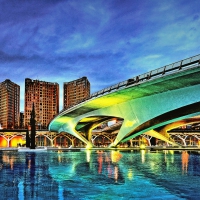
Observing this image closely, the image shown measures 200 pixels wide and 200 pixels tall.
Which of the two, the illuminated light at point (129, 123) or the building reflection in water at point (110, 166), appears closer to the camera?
the building reflection in water at point (110, 166)

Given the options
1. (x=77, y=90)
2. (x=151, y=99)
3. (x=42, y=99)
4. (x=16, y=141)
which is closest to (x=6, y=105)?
(x=42, y=99)

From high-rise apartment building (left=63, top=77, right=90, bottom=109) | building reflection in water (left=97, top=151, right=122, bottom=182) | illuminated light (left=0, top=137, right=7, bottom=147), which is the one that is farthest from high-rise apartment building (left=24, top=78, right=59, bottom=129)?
building reflection in water (left=97, top=151, right=122, bottom=182)

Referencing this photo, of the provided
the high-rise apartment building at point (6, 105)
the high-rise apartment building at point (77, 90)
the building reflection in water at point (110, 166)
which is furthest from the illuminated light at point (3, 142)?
the high-rise apartment building at point (6, 105)

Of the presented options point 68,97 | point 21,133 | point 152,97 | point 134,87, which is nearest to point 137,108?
point 152,97

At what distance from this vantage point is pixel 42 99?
19125 cm

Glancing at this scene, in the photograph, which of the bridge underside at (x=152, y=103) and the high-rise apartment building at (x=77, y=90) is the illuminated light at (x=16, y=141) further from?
the high-rise apartment building at (x=77, y=90)

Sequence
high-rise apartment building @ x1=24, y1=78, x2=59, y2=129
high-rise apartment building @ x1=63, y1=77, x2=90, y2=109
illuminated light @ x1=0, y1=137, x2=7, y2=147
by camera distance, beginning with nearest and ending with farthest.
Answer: illuminated light @ x1=0, y1=137, x2=7, y2=147 → high-rise apartment building @ x1=24, y1=78, x2=59, y2=129 → high-rise apartment building @ x1=63, y1=77, x2=90, y2=109

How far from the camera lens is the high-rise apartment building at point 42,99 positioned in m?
185

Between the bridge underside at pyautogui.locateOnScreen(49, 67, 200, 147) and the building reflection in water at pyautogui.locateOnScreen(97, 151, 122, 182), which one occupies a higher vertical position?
the bridge underside at pyautogui.locateOnScreen(49, 67, 200, 147)

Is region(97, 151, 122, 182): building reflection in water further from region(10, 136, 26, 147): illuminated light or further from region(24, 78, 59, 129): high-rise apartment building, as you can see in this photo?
region(24, 78, 59, 129): high-rise apartment building

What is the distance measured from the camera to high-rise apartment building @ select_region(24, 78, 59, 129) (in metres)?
185

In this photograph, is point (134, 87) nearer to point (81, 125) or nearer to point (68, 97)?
point (81, 125)

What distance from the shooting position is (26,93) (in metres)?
185

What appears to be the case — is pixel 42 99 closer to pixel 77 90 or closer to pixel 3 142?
pixel 77 90
